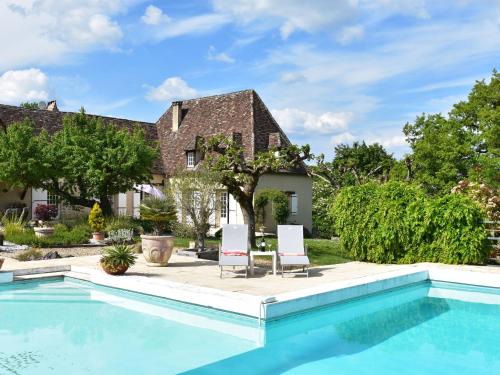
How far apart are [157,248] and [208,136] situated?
57.4 ft

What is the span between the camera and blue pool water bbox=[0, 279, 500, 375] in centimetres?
696

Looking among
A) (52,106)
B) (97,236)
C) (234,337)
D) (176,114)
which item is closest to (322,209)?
(176,114)

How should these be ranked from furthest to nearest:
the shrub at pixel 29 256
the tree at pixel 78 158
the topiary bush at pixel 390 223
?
the tree at pixel 78 158, the shrub at pixel 29 256, the topiary bush at pixel 390 223

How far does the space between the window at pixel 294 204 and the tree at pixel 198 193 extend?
42.2ft

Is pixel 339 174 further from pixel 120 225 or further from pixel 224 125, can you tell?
pixel 120 225

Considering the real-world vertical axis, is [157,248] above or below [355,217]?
below

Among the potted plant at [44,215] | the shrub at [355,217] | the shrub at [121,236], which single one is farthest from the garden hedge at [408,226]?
the potted plant at [44,215]

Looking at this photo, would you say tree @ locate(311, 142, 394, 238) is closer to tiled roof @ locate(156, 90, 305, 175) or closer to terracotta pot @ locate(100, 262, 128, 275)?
tiled roof @ locate(156, 90, 305, 175)

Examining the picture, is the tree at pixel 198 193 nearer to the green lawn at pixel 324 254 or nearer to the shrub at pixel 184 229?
the shrub at pixel 184 229

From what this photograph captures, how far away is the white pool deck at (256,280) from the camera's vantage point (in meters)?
9.27

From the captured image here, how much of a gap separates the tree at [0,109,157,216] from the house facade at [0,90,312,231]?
280 centimetres

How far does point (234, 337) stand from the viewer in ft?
27.1

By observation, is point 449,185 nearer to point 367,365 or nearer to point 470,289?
point 470,289

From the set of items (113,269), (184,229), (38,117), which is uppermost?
(38,117)
